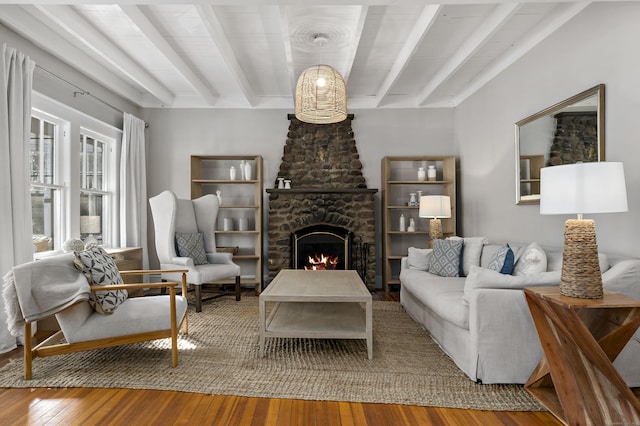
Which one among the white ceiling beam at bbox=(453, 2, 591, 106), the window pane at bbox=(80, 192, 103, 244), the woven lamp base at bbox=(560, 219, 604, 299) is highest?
the white ceiling beam at bbox=(453, 2, 591, 106)

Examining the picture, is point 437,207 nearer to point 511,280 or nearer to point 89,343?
point 511,280

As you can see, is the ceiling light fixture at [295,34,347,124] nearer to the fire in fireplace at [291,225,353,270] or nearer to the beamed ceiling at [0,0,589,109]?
the beamed ceiling at [0,0,589,109]

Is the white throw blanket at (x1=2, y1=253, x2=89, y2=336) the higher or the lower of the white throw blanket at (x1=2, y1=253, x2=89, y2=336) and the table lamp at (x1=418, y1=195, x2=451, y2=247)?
the lower

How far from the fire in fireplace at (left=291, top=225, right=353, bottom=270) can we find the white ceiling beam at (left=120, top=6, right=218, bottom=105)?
7.75 ft

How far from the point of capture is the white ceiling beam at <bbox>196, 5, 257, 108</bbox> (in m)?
3.25

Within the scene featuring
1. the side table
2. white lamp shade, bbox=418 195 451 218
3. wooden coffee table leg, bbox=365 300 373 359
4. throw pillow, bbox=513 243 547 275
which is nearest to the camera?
the side table

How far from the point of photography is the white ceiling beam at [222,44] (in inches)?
128

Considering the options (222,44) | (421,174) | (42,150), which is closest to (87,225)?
(42,150)

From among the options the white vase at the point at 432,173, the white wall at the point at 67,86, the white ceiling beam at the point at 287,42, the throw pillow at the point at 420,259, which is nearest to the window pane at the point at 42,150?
the white wall at the point at 67,86

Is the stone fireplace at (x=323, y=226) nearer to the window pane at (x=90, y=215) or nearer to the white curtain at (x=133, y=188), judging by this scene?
the white curtain at (x=133, y=188)

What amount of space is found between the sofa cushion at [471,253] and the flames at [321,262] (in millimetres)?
2102

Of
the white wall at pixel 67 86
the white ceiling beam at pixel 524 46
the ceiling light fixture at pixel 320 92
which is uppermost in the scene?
the white ceiling beam at pixel 524 46

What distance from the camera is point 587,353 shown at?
1.99m

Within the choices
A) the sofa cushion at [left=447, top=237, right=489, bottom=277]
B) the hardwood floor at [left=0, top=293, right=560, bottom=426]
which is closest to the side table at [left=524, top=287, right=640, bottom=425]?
the hardwood floor at [left=0, top=293, right=560, bottom=426]
